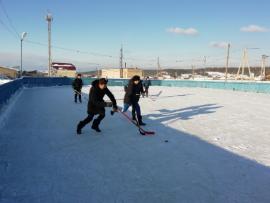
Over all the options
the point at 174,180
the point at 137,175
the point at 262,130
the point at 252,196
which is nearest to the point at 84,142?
the point at 137,175

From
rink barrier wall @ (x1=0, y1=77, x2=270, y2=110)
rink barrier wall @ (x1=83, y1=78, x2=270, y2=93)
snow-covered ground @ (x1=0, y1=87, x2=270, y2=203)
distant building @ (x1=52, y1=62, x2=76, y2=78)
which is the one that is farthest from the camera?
distant building @ (x1=52, y1=62, x2=76, y2=78)

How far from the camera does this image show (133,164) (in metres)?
5.56

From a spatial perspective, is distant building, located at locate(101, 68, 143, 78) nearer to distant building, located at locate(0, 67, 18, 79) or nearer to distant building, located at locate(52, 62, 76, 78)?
distant building, located at locate(52, 62, 76, 78)

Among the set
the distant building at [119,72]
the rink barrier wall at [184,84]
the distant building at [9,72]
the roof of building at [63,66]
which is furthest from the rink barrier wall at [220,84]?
the roof of building at [63,66]

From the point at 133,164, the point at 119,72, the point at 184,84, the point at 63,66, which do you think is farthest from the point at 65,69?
the point at 133,164

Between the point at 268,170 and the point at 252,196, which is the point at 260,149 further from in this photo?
the point at 252,196

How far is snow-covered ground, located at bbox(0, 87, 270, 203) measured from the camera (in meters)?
4.23

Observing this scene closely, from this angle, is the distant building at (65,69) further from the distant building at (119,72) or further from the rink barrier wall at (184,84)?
the rink barrier wall at (184,84)

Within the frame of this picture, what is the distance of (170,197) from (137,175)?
3.08 feet

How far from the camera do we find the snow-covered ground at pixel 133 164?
4.23 metres

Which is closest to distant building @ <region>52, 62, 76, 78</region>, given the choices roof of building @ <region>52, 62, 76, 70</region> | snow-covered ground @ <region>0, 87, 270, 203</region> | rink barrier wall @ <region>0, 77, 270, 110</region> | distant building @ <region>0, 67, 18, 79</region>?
roof of building @ <region>52, 62, 76, 70</region>

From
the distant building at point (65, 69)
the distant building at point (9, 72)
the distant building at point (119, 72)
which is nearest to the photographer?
the distant building at point (9, 72)

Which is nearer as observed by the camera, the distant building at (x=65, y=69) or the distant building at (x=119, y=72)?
the distant building at (x=119, y=72)

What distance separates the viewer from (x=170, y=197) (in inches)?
163
